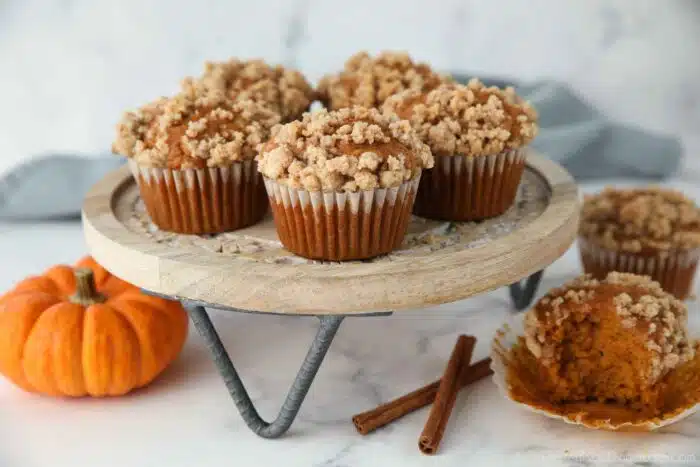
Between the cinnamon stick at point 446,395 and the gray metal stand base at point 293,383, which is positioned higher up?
the gray metal stand base at point 293,383

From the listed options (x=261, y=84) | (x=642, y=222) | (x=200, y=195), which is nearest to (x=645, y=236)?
(x=642, y=222)

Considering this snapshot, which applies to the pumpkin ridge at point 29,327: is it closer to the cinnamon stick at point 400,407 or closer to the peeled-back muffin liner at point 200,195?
the peeled-back muffin liner at point 200,195

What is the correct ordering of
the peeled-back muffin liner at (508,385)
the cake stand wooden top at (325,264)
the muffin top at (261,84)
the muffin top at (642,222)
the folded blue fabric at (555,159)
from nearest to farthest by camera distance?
the cake stand wooden top at (325,264) → the peeled-back muffin liner at (508,385) → the muffin top at (261,84) → the muffin top at (642,222) → the folded blue fabric at (555,159)

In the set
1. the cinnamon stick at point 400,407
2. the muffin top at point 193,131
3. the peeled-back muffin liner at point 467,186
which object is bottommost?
the cinnamon stick at point 400,407

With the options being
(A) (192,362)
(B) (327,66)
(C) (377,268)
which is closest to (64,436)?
(A) (192,362)

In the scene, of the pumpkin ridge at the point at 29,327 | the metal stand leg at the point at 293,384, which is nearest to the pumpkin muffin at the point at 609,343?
the metal stand leg at the point at 293,384

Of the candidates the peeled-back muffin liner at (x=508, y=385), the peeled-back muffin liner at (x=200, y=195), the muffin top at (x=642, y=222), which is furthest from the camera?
the muffin top at (x=642, y=222)

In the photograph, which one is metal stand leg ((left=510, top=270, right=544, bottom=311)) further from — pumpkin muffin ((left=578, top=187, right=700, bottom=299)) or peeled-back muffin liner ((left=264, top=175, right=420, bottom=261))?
peeled-back muffin liner ((left=264, top=175, right=420, bottom=261))
